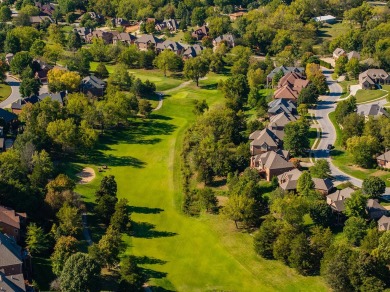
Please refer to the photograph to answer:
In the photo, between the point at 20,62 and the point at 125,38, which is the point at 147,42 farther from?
the point at 20,62

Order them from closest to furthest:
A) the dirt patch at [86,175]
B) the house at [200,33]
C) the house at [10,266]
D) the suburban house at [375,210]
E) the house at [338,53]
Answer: the house at [10,266]
the suburban house at [375,210]
the dirt patch at [86,175]
the house at [338,53]
the house at [200,33]

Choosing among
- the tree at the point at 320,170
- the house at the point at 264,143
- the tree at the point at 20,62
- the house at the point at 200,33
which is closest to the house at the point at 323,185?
the tree at the point at 320,170

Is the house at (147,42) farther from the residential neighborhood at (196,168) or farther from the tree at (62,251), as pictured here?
the tree at (62,251)

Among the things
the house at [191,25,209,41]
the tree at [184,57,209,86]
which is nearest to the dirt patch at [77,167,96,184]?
Answer: the tree at [184,57,209,86]

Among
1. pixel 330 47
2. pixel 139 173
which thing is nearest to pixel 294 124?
pixel 139 173

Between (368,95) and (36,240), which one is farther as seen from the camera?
(368,95)

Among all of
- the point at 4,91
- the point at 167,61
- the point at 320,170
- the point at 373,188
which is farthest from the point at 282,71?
the point at 4,91

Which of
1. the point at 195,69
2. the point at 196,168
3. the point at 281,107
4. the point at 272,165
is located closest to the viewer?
the point at 272,165
